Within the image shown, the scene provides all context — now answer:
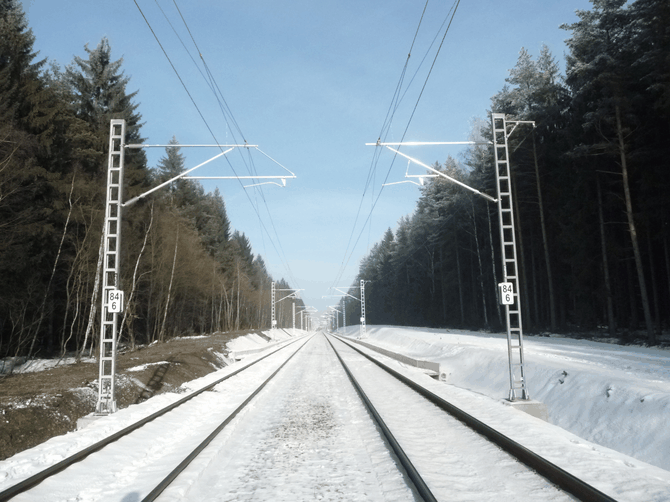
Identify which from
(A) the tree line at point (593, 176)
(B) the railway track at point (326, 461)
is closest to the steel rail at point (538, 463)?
(B) the railway track at point (326, 461)

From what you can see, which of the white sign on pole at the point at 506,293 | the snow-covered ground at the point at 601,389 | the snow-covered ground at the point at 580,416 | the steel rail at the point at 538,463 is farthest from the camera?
the white sign on pole at the point at 506,293

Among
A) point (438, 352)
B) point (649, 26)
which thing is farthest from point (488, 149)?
point (438, 352)

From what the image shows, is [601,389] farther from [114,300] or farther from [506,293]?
[114,300]

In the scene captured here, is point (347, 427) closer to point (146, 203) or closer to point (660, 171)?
point (660, 171)

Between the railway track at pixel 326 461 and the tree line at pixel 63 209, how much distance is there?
22.3 ft

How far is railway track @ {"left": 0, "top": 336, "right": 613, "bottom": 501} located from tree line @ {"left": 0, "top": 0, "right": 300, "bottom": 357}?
6801 millimetres

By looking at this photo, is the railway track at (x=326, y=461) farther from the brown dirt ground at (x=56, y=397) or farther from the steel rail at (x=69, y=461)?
the brown dirt ground at (x=56, y=397)

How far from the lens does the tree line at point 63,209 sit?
22375 mm

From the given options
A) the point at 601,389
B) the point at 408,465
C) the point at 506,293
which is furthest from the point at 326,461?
the point at 601,389

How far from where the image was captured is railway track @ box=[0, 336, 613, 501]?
599cm

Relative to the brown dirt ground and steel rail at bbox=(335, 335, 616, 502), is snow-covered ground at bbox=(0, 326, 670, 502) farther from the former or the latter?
the brown dirt ground

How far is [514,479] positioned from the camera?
646 centimetres

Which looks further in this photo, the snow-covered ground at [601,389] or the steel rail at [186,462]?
the snow-covered ground at [601,389]

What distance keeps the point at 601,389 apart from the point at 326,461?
9056mm
